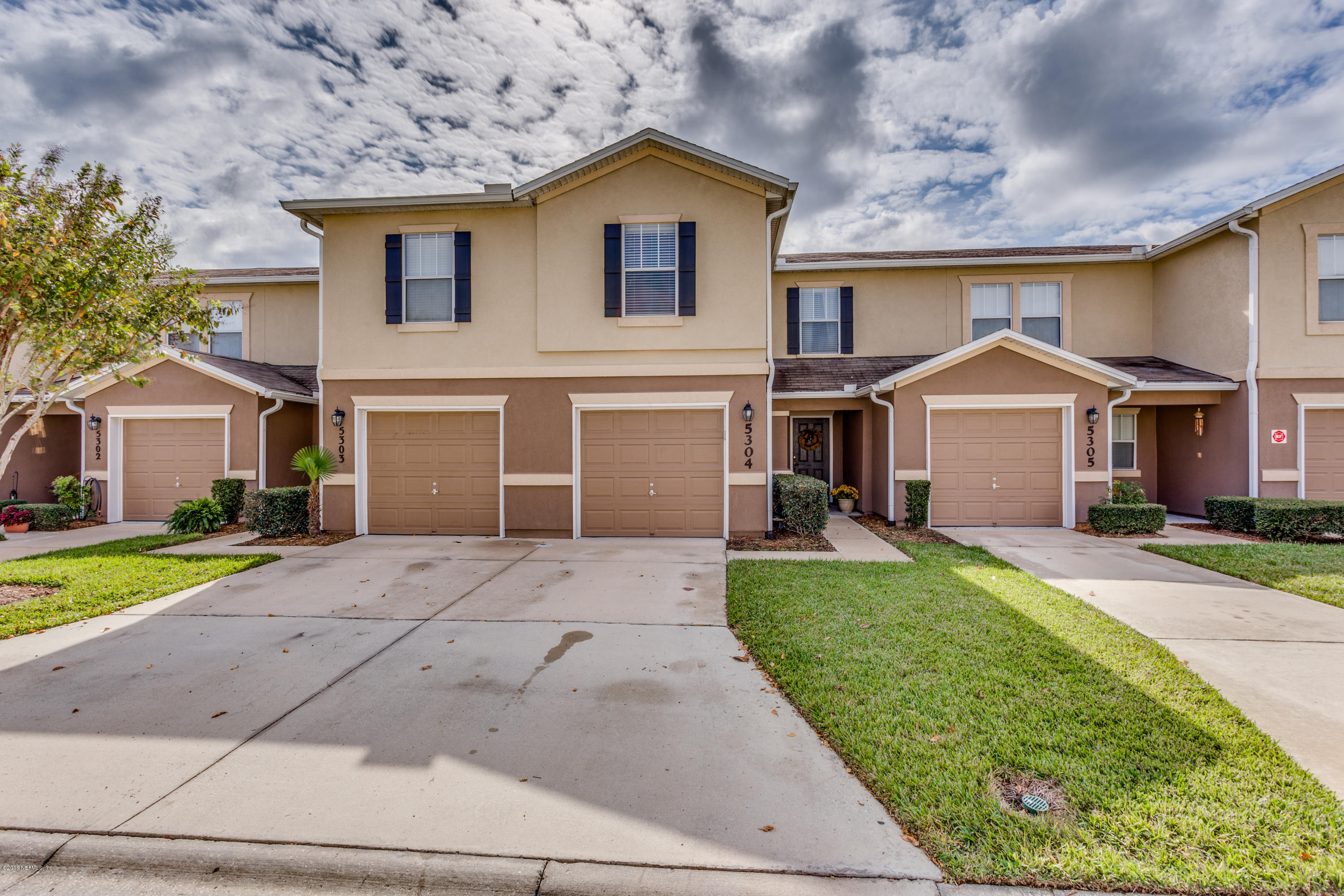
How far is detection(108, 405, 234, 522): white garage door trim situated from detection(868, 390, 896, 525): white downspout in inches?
534

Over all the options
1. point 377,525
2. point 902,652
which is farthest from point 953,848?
point 377,525

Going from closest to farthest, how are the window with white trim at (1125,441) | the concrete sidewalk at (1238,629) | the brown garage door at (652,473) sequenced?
the concrete sidewalk at (1238,629) < the brown garage door at (652,473) < the window with white trim at (1125,441)

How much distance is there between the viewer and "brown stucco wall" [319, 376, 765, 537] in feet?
32.1

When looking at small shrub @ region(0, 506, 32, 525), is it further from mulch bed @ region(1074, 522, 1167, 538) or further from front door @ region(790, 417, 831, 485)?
mulch bed @ region(1074, 522, 1167, 538)

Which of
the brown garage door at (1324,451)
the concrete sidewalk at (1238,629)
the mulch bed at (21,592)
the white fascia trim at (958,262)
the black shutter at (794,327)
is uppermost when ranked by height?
the white fascia trim at (958,262)

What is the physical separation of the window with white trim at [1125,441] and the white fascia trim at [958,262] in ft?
11.9

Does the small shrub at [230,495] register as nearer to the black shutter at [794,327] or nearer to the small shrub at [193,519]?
the small shrub at [193,519]

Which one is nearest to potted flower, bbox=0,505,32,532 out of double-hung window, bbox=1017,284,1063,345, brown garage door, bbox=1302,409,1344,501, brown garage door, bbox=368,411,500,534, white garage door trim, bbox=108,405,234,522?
→ white garage door trim, bbox=108,405,234,522

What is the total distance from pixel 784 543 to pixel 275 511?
9013mm

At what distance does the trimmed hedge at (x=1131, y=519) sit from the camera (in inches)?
381

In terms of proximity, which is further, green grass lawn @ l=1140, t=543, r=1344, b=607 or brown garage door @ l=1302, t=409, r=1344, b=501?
brown garage door @ l=1302, t=409, r=1344, b=501

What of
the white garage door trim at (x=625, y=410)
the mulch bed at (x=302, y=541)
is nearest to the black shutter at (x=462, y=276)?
the white garage door trim at (x=625, y=410)

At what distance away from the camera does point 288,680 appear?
425 cm

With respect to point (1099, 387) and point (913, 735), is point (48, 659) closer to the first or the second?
point (913, 735)
